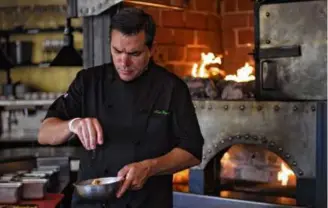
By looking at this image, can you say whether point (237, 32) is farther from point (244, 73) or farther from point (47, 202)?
point (47, 202)

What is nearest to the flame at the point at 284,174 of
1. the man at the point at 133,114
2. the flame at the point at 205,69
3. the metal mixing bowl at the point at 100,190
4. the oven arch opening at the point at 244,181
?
the oven arch opening at the point at 244,181

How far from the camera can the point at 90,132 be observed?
1.67m

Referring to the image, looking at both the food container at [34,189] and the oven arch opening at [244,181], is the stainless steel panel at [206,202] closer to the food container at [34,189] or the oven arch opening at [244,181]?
the oven arch opening at [244,181]

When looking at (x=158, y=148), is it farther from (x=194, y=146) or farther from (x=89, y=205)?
(x=89, y=205)

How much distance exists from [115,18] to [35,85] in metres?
4.11

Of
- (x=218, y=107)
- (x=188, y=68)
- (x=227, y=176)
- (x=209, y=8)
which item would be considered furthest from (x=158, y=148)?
(x=209, y=8)

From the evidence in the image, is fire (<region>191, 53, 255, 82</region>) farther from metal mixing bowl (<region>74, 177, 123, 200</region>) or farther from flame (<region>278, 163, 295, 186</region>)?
metal mixing bowl (<region>74, 177, 123, 200</region>)

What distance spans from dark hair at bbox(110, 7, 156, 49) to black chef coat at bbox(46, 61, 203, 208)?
19cm

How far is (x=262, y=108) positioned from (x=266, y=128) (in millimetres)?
98

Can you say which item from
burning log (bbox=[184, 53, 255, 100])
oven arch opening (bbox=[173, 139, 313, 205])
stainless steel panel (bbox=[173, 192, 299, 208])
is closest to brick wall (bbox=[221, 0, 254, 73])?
burning log (bbox=[184, 53, 255, 100])

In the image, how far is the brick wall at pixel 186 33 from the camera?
3.38m

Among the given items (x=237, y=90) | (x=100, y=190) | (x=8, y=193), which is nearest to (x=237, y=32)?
(x=237, y=90)

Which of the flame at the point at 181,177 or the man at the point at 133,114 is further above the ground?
the man at the point at 133,114

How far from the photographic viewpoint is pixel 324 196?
2.63m
